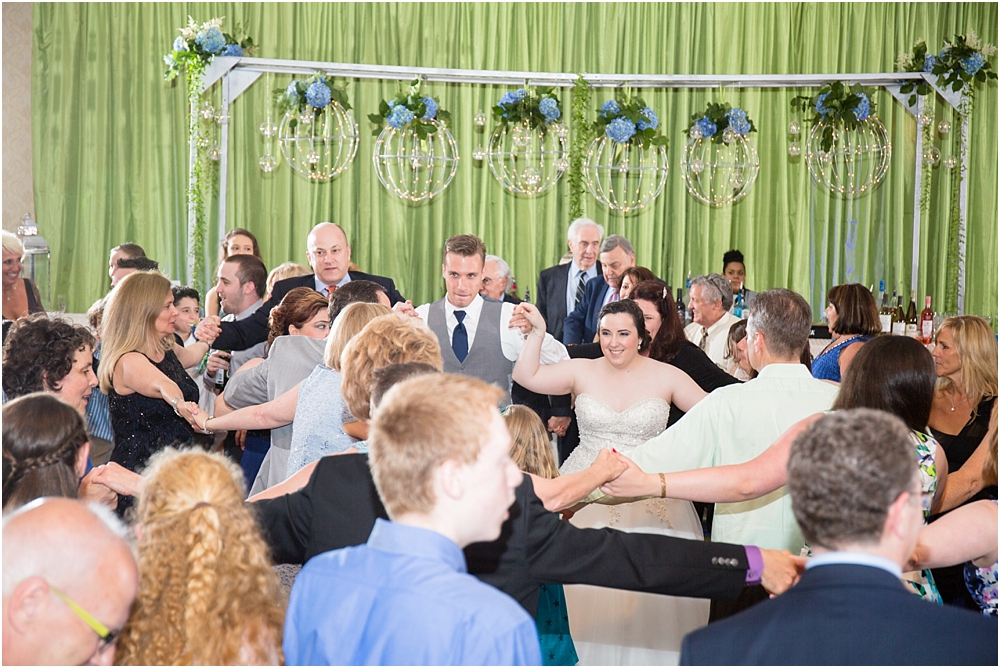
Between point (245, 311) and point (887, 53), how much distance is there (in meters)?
6.01

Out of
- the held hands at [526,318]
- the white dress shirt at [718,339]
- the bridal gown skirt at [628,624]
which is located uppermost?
the held hands at [526,318]

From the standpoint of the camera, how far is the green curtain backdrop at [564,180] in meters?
7.53

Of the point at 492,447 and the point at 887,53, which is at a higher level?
the point at 887,53

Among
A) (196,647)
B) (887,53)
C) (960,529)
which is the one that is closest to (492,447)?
(196,647)

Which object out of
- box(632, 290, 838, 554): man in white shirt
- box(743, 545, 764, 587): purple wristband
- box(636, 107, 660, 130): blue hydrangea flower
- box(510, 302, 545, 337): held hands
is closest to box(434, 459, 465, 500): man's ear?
box(743, 545, 764, 587): purple wristband

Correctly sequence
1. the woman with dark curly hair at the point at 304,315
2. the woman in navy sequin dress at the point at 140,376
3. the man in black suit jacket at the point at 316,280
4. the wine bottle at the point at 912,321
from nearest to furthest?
the woman in navy sequin dress at the point at 140,376, the woman with dark curly hair at the point at 304,315, the man in black suit jacket at the point at 316,280, the wine bottle at the point at 912,321

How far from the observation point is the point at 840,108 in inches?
247

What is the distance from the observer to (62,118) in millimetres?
7332

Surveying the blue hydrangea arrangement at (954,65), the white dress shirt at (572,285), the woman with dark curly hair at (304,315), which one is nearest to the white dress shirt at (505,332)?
the woman with dark curly hair at (304,315)

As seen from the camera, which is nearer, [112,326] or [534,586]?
[534,586]

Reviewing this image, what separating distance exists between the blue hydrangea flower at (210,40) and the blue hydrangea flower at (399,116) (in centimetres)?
131

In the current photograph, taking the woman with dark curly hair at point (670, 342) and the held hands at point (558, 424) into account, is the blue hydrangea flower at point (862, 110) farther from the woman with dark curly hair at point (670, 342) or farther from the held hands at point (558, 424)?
the held hands at point (558, 424)

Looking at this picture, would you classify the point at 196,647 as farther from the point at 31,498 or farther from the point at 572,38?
the point at 572,38

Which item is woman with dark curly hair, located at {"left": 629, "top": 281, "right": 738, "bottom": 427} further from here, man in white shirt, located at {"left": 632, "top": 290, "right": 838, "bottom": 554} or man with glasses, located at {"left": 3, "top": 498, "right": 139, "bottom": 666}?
man with glasses, located at {"left": 3, "top": 498, "right": 139, "bottom": 666}
